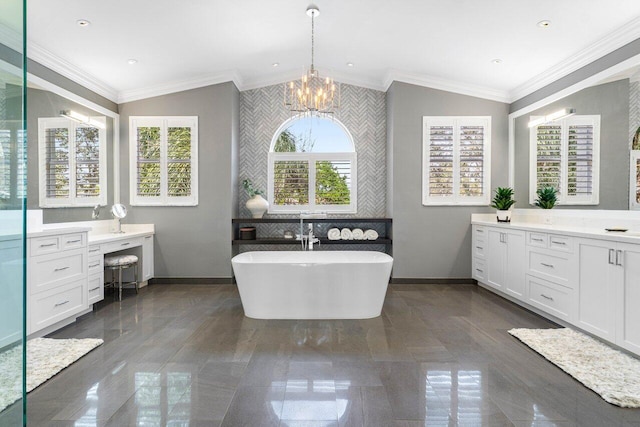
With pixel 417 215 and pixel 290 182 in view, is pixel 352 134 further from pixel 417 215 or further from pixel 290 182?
pixel 417 215

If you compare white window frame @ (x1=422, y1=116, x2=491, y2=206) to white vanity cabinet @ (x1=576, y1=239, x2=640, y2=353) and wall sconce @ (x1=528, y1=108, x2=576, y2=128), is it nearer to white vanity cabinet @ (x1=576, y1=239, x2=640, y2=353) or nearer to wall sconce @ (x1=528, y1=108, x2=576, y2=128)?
wall sconce @ (x1=528, y1=108, x2=576, y2=128)

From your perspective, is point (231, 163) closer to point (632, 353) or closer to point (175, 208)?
point (175, 208)

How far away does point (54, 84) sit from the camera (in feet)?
13.2

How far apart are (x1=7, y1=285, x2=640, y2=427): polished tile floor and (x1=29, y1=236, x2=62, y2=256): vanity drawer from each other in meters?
0.76

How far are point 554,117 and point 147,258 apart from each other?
558cm

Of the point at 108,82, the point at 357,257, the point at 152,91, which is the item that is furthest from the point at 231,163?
the point at 357,257

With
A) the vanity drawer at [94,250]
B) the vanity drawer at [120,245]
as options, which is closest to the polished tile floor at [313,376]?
the vanity drawer at [94,250]

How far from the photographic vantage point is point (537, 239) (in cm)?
369

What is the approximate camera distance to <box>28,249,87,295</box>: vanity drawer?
2988 millimetres

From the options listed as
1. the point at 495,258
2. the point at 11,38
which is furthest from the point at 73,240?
the point at 495,258

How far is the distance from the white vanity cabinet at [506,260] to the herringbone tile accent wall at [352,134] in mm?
1721

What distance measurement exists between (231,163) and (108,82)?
1928 millimetres

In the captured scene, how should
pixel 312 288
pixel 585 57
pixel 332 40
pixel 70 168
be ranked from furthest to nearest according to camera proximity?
pixel 332 40, pixel 70 168, pixel 585 57, pixel 312 288

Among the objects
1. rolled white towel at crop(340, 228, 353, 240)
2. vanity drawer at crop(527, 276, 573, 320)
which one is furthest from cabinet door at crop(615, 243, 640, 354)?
rolled white towel at crop(340, 228, 353, 240)
